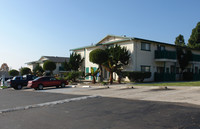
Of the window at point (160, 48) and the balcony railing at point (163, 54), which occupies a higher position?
the window at point (160, 48)

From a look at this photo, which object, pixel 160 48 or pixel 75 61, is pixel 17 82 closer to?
pixel 75 61

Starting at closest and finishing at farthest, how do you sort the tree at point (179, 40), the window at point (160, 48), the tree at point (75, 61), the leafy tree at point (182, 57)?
the window at point (160, 48)
the leafy tree at point (182, 57)
the tree at point (75, 61)
the tree at point (179, 40)

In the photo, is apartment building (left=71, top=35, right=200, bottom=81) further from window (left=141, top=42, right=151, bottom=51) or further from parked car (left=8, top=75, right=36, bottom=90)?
parked car (left=8, top=75, right=36, bottom=90)

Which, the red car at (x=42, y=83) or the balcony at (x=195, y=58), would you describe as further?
the balcony at (x=195, y=58)

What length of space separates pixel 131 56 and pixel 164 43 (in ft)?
21.9

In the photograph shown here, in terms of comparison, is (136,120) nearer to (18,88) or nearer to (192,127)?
(192,127)

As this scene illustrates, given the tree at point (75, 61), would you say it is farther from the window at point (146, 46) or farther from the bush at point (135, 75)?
the window at point (146, 46)

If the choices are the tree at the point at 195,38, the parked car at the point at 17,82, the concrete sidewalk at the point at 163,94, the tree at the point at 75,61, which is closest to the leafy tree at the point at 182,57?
the concrete sidewalk at the point at 163,94

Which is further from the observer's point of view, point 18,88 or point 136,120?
point 18,88

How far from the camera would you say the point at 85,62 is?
113 ft

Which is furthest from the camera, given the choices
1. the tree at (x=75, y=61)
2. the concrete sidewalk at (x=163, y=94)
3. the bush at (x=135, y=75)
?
the tree at (x=75, y=61)

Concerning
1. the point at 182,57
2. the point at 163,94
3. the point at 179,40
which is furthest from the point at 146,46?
the point at 179,40

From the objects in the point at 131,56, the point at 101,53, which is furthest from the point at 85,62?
the point at 131,56

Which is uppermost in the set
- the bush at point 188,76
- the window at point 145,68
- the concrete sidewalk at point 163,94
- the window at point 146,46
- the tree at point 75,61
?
the window at point 146,46
